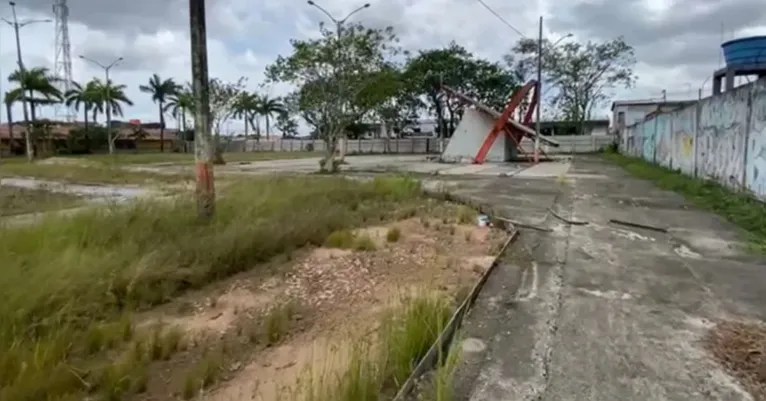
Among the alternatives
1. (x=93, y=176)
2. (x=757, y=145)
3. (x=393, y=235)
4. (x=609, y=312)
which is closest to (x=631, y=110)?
(x=757, y=145)

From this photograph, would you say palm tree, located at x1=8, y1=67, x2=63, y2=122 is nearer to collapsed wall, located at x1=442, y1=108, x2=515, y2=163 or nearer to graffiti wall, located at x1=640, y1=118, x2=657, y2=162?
collapsed wall, located at x1=442, y1=108, x2=515, y2=163

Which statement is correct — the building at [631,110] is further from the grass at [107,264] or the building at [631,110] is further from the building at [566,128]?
→ the grass at [107,264]

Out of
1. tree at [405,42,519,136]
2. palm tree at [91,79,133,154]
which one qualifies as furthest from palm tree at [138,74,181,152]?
tree at [405,42,519,136]

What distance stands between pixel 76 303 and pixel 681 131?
19177mm

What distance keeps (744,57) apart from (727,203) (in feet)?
18.3

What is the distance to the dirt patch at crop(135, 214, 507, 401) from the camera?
11.4 ft


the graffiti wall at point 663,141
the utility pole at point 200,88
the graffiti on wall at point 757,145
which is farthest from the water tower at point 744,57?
the utility pole at point 200,88

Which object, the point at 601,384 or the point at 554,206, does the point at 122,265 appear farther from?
the point at 554,206

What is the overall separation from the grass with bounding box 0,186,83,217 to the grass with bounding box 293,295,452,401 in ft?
20.8

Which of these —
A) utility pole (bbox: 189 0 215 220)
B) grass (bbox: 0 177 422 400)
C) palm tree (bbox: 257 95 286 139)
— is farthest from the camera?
palm tree (bbox: 257 95 286 139)

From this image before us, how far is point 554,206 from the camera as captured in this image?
10836mm

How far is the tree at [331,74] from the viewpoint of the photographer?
21.9 meters

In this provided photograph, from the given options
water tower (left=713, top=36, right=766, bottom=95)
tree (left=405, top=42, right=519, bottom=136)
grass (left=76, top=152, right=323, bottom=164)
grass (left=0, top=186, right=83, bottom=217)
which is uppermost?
tree (left=405, top=42, right=519, bottom=136)

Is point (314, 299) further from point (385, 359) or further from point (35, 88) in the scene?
point (35, 88)
